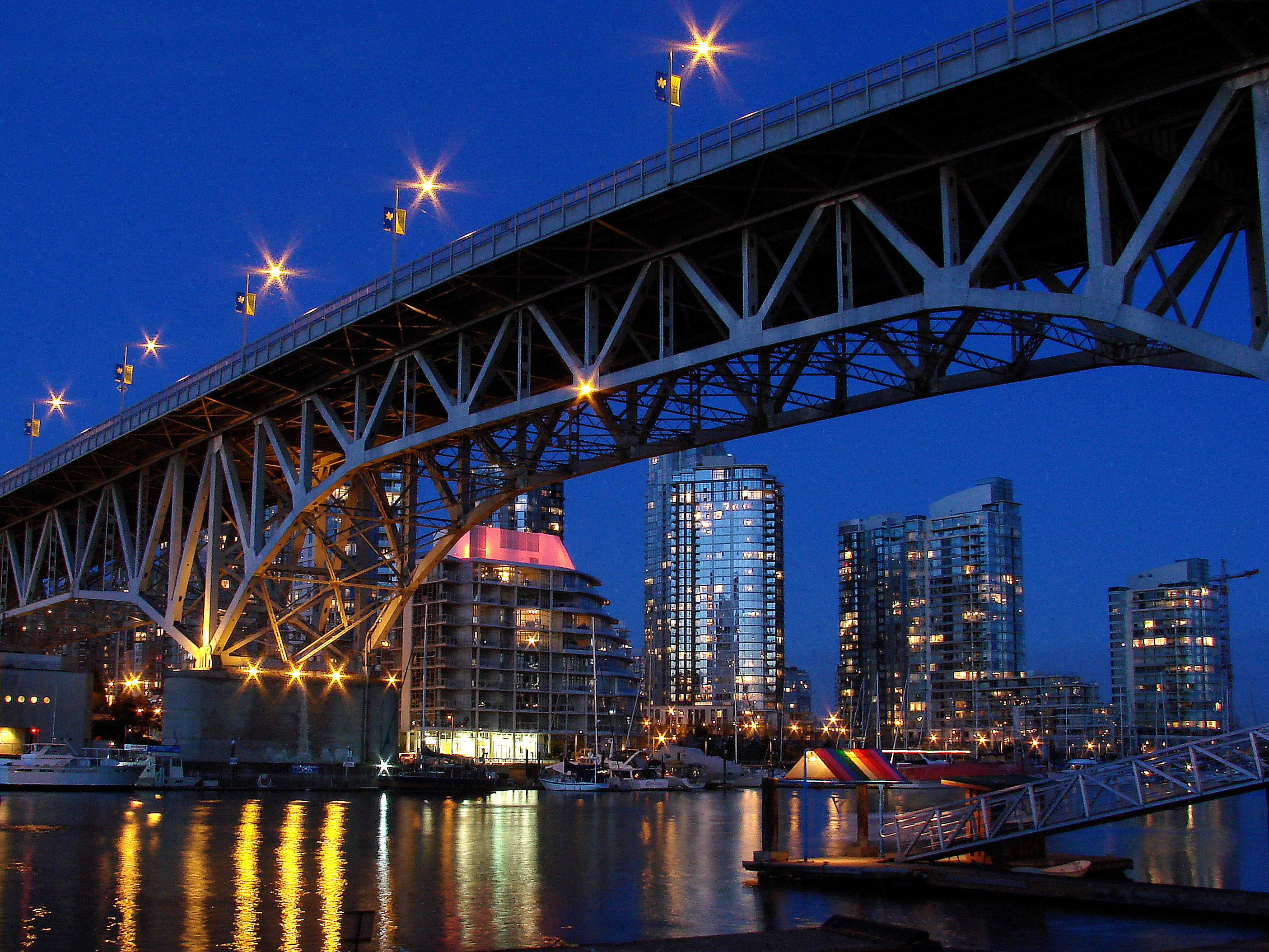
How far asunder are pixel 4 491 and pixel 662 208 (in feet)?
200

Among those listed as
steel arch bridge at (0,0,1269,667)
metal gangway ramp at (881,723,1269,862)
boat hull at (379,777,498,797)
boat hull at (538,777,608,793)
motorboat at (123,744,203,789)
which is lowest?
boat hull at (538,777,608,793)

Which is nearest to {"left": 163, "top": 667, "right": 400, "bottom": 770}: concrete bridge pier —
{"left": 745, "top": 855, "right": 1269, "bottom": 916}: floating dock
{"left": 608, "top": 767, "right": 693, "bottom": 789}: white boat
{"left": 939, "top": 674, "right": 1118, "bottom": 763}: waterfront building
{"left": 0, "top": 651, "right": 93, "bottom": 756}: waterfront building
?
{"left": 608, "top": 767, "right": 693, "bottom": 789}: white boat

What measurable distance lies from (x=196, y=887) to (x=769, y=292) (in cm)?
2032

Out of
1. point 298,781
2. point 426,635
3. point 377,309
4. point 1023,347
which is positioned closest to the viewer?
point 1023,347

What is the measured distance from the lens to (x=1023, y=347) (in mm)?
34875

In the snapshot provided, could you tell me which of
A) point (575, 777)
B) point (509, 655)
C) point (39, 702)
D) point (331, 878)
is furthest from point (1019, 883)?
point (39, 702)

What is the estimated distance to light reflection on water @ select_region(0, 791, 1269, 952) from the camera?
71.3ft

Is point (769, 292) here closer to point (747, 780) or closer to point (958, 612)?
point (747, 780)

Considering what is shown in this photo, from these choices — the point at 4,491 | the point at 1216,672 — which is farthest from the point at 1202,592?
the point at 4,491

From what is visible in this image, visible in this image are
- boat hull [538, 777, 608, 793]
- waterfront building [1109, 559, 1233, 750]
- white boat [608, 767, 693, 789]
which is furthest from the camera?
waterfront building [1109, 559, 1233, 750]

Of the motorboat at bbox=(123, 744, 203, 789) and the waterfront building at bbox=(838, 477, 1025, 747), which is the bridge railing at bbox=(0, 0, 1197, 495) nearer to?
the motorboat at bbox=(123, 744, 203, 789)

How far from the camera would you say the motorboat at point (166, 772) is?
219 feet

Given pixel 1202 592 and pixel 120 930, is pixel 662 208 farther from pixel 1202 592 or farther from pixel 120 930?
pixel 1202 592

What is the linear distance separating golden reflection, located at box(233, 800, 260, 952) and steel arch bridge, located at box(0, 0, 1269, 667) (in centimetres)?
1407
